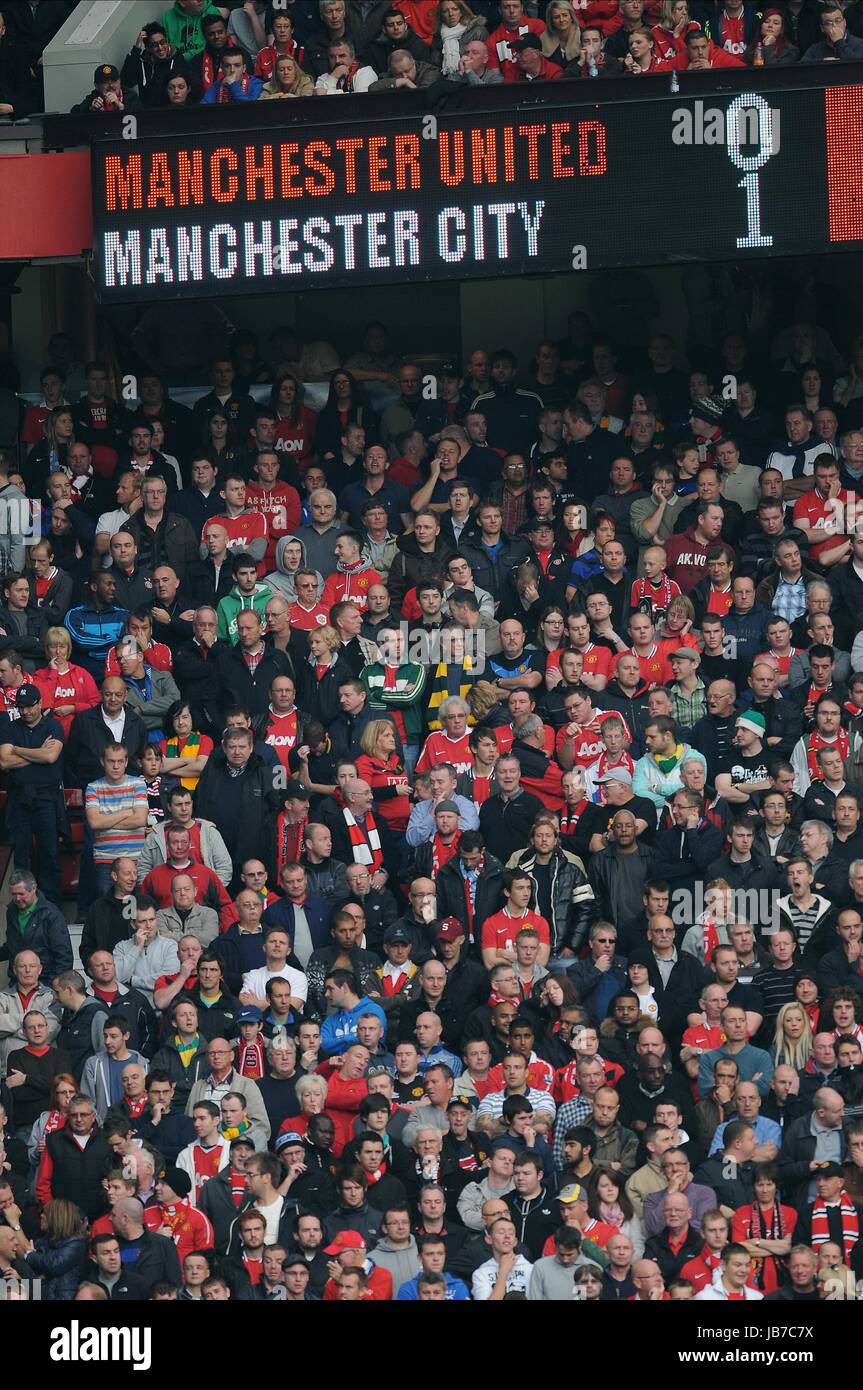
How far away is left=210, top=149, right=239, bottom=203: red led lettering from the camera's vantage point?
17625 millimetres

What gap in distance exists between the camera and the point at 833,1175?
14227 mm

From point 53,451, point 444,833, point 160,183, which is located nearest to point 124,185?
point 160,183

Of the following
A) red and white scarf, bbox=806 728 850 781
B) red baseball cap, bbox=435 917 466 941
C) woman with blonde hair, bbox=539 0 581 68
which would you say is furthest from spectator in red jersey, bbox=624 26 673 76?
red baseball cap, bbox=435 917 466 941

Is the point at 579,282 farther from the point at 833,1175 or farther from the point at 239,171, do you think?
the point at 833,1175

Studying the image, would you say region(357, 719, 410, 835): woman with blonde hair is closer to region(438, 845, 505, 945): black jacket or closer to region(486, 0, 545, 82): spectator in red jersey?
region(438, 845, 505, 945): black jacket

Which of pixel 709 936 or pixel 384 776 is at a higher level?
pixel 384 776

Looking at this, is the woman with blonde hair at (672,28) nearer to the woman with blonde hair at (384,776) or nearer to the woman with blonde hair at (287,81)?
the woman with blonde hair at (287,81)

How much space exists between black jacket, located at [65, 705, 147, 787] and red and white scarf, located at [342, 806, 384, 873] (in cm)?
151

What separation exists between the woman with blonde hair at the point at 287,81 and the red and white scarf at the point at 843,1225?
8724 mm

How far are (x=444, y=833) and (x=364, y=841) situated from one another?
0.57 metres

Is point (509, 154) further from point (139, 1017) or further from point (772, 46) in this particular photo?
point (139, 1017)

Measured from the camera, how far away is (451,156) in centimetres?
1733

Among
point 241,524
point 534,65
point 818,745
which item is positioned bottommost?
point 818,745

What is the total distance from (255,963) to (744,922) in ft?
9.40
